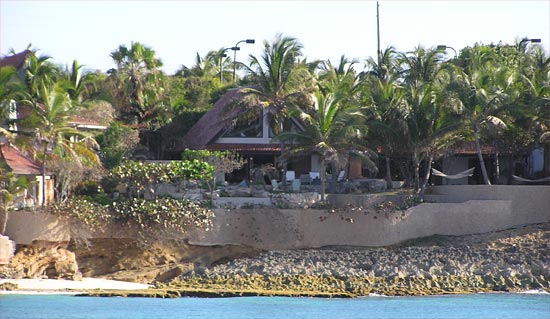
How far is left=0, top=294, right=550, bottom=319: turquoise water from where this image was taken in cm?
3003

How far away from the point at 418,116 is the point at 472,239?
5.23 meters

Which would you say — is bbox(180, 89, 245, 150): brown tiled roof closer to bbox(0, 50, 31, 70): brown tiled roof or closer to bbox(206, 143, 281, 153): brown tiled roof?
bbox(206, 143, 281, 153): brown tiled roof

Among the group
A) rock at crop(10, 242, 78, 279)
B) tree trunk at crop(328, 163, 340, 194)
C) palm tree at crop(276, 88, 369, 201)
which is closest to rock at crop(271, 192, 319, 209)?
palm tree at crop(276, 88, 369, 201)

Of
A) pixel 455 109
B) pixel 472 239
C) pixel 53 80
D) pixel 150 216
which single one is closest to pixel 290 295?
pixel 150 216

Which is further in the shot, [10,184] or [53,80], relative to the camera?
[53,80]

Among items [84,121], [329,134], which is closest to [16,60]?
[84,121]

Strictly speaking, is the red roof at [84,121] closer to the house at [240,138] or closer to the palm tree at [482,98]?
the house at [240,138]

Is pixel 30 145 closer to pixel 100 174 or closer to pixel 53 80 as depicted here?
pixel 100 174

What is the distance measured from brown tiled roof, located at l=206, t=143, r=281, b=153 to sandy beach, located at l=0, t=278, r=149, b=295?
11.7 metres

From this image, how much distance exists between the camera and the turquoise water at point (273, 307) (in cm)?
3003

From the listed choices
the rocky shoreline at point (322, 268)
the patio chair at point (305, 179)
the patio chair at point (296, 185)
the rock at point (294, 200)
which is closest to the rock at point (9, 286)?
the rocky shoreline at point (322, 268)

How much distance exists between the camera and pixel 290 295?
110ft

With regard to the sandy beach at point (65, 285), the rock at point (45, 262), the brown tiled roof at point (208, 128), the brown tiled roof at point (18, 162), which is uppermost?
the brown tiled roof at point (208, 128)

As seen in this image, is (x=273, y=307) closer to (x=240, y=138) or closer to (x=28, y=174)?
(x=28, y=174)
